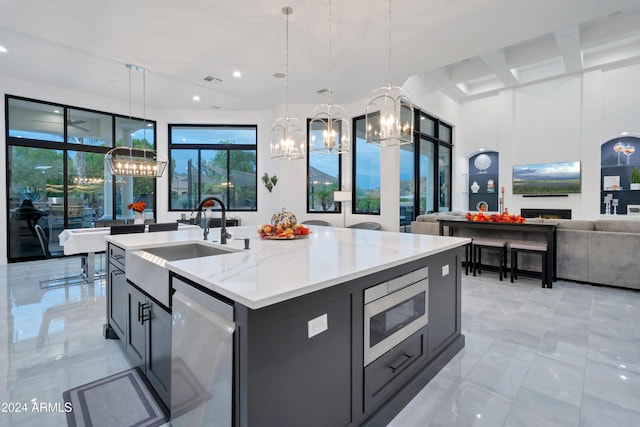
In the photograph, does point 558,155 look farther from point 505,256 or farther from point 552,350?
point 552,350

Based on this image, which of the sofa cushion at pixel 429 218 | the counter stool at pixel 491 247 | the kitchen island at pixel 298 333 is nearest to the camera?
the kitchen island at pixel 298 333

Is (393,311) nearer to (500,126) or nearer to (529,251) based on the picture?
(529,251)

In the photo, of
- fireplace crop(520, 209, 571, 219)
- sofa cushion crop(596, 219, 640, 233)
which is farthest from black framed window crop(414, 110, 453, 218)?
sofa cushion crop(596, 219, 640, 233)

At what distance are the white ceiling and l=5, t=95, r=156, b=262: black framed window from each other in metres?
0.72

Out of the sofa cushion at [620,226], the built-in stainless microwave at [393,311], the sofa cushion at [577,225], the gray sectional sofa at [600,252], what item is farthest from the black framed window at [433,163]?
the built-in stainless microwave at [393,311]

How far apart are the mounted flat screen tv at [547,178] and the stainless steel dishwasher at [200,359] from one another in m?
9.05

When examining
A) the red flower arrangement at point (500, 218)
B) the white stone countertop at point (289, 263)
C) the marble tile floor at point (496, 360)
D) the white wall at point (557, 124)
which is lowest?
the marble tile floor at point (496, 360)

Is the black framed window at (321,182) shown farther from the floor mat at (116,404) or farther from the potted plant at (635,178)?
the potted plant at (635,178)

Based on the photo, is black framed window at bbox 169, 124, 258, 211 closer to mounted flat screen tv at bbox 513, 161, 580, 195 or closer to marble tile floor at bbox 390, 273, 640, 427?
marble tile floor at bbox 390, 273, 640, 427

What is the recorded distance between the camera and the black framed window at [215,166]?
328 inches

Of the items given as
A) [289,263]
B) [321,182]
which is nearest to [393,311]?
[289,263]

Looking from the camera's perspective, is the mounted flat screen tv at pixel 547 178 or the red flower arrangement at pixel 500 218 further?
the mounted flat screen tv at pixel 547 178

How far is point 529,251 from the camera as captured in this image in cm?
432

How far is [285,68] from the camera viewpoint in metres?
5.37
